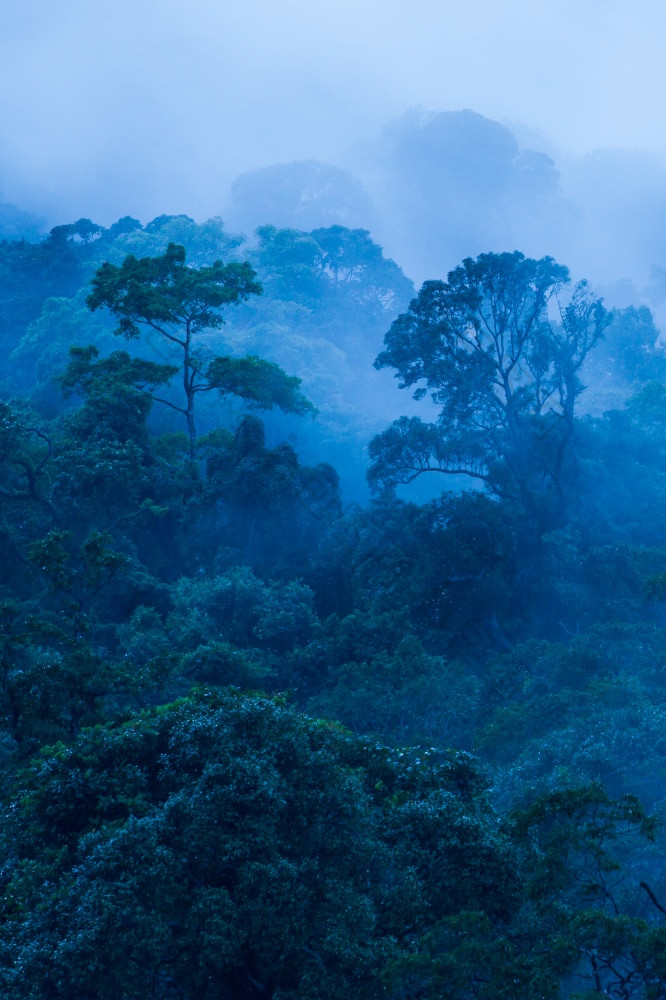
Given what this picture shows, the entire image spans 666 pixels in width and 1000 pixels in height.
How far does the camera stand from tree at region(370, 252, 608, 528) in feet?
68.6

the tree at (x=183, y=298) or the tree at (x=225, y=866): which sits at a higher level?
the tree at (x=183, y=298)

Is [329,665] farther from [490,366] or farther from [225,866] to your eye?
[225,866]

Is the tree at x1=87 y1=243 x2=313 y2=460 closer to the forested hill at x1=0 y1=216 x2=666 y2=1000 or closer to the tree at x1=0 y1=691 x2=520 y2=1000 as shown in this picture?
the forested hill at x1=0 y1=216 x2=666 y2=1000

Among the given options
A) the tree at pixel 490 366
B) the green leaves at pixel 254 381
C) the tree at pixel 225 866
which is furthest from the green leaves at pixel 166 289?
the tree at pixel 225 866

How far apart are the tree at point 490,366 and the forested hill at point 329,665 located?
3.3 inches

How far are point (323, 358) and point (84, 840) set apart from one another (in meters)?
29.7

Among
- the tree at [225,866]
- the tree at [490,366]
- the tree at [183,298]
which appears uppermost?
the tree at [183,298]

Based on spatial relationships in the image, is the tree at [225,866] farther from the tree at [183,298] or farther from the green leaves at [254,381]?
the green leaves at [254,381]

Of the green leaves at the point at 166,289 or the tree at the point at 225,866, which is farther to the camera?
the green leaves at the point at 166,289

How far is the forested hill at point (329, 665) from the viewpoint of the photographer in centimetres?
729

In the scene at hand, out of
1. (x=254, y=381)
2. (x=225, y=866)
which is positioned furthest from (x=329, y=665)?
(x=254, y=381)

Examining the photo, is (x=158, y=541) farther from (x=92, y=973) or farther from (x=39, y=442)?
(x=92, y=973)

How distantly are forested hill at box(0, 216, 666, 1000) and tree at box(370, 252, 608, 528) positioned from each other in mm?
85

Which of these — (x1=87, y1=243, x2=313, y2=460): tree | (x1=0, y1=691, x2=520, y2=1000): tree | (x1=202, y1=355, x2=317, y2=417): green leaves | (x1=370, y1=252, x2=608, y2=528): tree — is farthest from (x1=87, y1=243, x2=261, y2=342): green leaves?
(x1=0, y1=691, x2=520, y2=1000): tree
